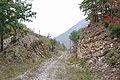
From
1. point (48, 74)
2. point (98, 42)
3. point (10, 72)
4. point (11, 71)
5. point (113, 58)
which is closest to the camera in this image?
point (113, 58)

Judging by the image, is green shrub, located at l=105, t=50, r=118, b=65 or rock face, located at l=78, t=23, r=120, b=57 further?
rock face, located at l=78, t=23, r=120, b=57

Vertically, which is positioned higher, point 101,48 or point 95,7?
point 95,7

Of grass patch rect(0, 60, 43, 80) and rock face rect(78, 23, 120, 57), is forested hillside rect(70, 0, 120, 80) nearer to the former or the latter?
rock face rect(78, 23, 120, 57)

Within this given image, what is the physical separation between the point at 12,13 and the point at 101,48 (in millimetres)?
13612

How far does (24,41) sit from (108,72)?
3554 centimetres

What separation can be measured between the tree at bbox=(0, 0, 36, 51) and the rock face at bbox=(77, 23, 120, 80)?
10.1m

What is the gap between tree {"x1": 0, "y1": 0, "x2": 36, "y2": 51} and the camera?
131 ft

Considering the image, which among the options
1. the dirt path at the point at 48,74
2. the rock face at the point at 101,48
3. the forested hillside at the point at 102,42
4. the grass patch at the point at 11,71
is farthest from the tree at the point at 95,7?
the grass patch at the point at 11,71

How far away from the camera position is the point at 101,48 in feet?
130

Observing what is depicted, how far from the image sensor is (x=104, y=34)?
41875mm

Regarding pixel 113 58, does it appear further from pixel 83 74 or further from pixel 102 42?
pixel 102 42

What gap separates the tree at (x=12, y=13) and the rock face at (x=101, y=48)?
10.1 meters

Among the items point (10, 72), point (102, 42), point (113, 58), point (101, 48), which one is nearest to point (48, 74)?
point (10, 72)

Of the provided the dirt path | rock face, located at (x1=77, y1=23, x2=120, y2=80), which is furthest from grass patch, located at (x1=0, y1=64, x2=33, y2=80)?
rock face, located at (x1=77, y1=23, x2=120, y2=80)
